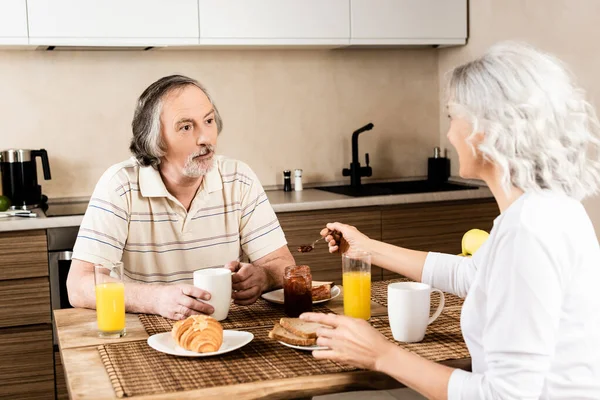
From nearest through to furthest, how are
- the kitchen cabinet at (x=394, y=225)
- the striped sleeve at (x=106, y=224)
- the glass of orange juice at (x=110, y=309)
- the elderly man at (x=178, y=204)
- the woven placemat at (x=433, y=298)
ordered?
the glass of orange juice at (x=110, y=309), the woven placemat at (x=433, y=298), the striped sleeve at (x=106, y=224), the elderly man at (x=178, y=204), the kitchen cabinet at (x=394, y=225)

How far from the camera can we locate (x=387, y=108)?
13.6ft

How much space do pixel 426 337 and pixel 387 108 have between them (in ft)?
8.58

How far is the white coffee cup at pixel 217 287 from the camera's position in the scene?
5.74ft

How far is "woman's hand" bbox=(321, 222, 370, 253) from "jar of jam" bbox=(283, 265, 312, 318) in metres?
0.20

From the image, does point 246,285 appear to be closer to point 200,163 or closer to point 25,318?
point 200,163

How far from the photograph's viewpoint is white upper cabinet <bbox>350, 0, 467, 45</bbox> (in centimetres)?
372

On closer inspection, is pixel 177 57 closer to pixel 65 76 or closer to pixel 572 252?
pixel 65 76

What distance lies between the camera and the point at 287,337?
158 cm

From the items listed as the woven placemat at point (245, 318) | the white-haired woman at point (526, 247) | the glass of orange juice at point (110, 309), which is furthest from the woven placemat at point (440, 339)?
the glass of orange juice at point (110, 309)

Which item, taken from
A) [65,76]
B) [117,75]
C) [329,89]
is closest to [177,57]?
[117,75]

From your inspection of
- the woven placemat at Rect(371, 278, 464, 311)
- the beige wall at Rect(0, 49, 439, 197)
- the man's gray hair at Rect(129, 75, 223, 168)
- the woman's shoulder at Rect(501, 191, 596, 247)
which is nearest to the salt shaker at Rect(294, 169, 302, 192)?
the beige wall at Rect(0, 49, 439, 197)

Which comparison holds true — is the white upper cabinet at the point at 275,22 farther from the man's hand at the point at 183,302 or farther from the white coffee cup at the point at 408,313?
the white coffee cup at the point at 408,313

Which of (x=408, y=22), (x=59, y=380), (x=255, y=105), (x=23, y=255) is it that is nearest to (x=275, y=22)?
(x=255, y=105)

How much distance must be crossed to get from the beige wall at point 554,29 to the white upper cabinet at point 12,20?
212cm
